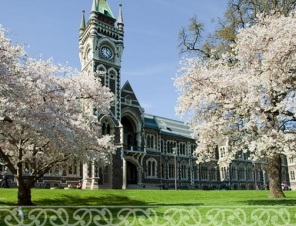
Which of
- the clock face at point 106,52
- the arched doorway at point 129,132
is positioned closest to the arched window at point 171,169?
the arched doorway at point 129,132

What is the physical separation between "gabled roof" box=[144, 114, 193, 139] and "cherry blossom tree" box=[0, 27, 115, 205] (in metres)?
33.0

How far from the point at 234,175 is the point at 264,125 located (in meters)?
53.6

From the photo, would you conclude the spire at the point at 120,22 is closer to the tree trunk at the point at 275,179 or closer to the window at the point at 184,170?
the window at the point at 184,170

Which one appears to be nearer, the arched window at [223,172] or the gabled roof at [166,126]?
the gabled roof at [166,126]

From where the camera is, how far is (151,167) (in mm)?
50938

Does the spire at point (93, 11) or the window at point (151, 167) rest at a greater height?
the spire at point (93, 11)

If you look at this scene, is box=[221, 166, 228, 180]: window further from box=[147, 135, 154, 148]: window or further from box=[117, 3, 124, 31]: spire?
box=[117, 3, 124, 31]: spire

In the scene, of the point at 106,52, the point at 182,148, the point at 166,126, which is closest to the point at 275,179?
the point at 106,52

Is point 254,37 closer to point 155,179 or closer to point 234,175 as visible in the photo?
point 155,179

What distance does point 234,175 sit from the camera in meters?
67.8

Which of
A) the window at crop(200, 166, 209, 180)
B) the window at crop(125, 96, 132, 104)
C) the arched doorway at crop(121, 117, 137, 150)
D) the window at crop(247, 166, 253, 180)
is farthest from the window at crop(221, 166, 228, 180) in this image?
the window at crop(125, 96, 132, 104)

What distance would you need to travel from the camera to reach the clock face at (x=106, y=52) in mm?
45281

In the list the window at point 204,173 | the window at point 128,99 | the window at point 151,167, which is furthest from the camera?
the window at point 204,173

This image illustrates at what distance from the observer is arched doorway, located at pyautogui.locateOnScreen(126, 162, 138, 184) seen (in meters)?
47.9
